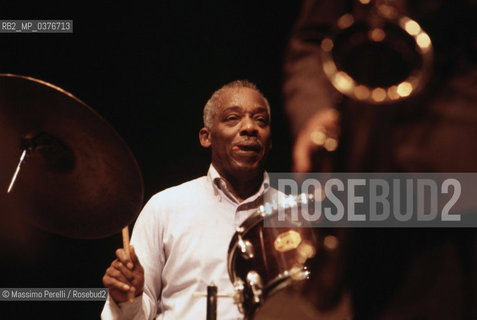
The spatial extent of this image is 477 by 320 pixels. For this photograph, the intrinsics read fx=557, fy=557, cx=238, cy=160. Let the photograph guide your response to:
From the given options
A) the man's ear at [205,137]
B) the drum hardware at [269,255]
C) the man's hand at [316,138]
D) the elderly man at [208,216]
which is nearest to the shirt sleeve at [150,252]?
the elderly man at [208,216]

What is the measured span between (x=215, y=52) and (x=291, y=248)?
46.8 inches

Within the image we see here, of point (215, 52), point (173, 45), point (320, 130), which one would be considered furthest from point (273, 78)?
point (320, 130)

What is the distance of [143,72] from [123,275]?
104 centimetres

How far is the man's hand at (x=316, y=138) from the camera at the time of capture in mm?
1266

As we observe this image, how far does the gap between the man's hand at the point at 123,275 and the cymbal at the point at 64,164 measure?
92 mm

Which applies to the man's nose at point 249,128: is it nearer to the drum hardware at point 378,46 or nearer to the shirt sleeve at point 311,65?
the shirt sleeve at point 311,65

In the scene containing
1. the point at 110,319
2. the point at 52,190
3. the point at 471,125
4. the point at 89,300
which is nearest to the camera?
the point at 471,125

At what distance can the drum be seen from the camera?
51.4 inches

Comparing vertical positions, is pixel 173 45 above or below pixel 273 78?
above

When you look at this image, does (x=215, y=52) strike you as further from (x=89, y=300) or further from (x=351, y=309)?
(x=351, y=309)

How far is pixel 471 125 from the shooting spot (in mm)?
1305

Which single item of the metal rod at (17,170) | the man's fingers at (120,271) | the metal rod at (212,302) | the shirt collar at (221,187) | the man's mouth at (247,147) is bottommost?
the metal rod at (212,302)

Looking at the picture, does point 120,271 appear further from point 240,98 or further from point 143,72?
point 143,72

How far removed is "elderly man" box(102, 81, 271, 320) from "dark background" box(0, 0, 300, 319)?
275mm
